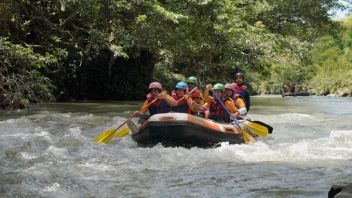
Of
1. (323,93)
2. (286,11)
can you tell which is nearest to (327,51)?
(323,93)

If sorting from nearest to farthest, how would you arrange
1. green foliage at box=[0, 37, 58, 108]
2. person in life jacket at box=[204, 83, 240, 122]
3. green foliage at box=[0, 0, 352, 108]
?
1. person in life jacket at box=[204, 83, 240, 122]
2. green foliage at box=[0, 37, 58, 108]
3. green foliage at box=[0, 0, 352, 108]

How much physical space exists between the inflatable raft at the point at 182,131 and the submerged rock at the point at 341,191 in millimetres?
4205

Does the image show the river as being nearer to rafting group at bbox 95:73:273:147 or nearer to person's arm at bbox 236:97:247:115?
rafting group at bbox 95:73:273:147

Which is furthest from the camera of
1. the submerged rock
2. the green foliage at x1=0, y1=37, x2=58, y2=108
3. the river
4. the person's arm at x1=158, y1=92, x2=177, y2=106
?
the green foliage at x1=0, y1=37, x2=58, y2=108

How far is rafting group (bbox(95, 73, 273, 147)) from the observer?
848 cm

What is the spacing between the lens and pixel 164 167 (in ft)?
22.5

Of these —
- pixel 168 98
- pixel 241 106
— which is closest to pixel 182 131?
pixel 168 98

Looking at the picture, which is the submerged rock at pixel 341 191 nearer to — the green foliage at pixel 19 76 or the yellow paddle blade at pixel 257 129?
the yellow paddle blade at pixel 257 129

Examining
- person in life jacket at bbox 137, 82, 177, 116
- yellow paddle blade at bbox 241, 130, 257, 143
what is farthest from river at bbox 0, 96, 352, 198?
person in life jacket at bbox 137, 82, 177, 116

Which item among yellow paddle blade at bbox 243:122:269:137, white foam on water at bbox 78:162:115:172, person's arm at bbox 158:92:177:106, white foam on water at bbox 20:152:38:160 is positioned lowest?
white foam on water at bbox 78:162:115:172

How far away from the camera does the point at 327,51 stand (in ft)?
235

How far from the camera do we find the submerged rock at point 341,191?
159 inches

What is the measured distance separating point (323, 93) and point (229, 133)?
46751mm

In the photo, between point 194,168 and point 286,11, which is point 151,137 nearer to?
point 194,168
